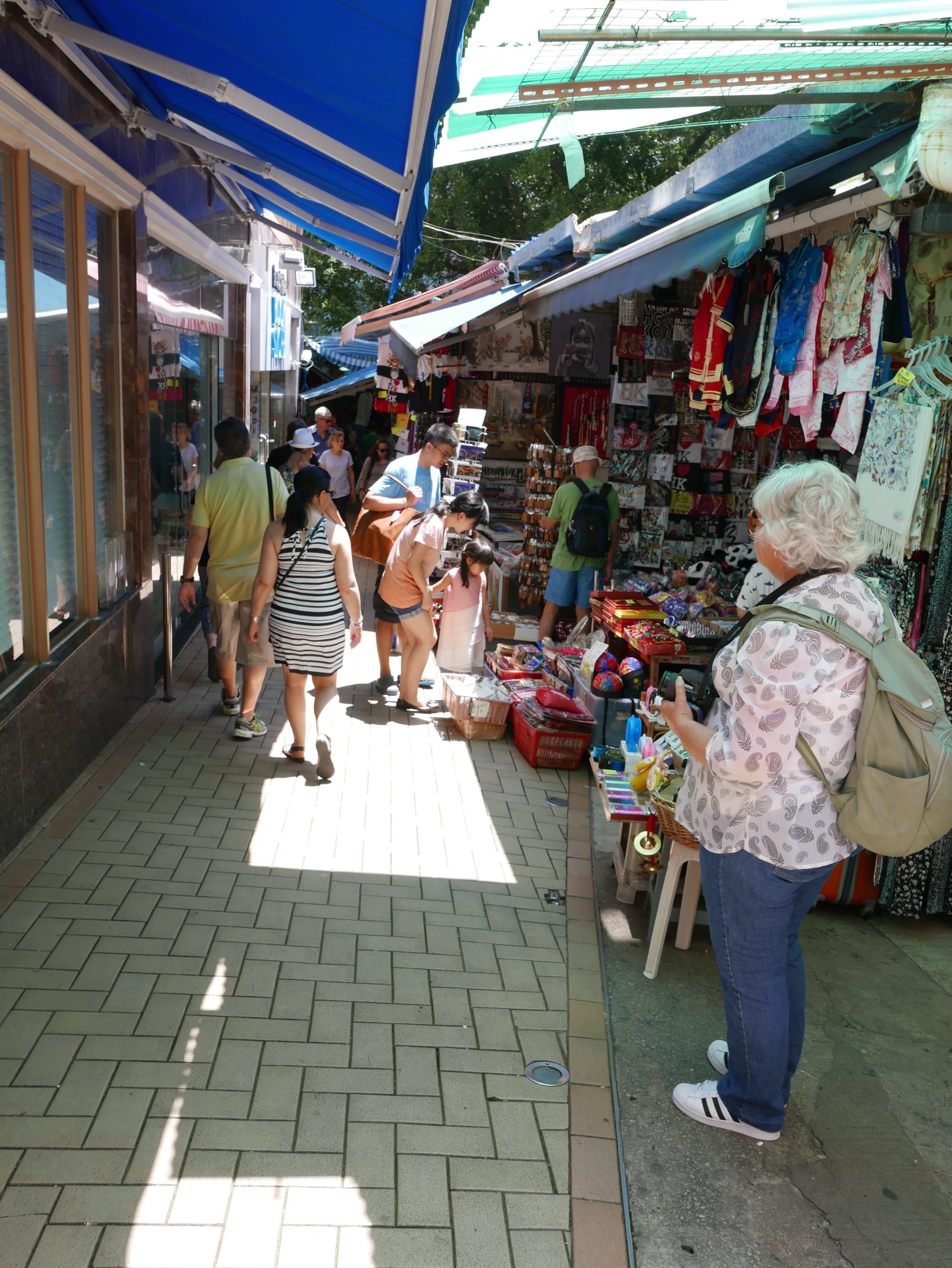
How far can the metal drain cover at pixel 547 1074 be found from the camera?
11.2 ft

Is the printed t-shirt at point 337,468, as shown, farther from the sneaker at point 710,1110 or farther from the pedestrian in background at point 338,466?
the sneaker at point 710,1110

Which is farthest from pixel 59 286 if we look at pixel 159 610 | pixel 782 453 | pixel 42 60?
pixel 782 453

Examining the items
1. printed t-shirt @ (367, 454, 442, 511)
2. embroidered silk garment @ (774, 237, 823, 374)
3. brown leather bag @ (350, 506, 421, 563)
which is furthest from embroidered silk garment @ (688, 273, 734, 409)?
printed t-shirt @ (367, 454, 442, 511)

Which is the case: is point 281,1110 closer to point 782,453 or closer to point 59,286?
point 59,286

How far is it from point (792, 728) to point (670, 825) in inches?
53.2

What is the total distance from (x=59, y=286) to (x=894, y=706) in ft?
15.3

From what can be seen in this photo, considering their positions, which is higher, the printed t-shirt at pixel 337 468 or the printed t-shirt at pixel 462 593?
the printed t-shirt at pixel 337 468

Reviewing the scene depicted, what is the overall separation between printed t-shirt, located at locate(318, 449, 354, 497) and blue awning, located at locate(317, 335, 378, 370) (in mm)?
9075

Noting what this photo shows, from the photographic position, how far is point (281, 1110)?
310cm

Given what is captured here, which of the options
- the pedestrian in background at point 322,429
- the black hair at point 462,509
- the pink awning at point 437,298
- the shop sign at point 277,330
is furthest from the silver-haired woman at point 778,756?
the shop sign at point 277,330

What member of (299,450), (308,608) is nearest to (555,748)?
(308,608)

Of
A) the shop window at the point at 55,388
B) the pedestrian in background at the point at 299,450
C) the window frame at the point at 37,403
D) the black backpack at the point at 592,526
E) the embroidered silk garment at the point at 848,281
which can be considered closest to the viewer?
the embroidered silk garment at the point at 848,281

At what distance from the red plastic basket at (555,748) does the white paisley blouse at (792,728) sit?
3494 millimetres

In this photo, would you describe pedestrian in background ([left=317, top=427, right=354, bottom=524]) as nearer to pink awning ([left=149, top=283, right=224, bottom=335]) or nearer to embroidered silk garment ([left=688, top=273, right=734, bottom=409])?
pink awning ([left=149, top=283, right=224, bottom=335])
